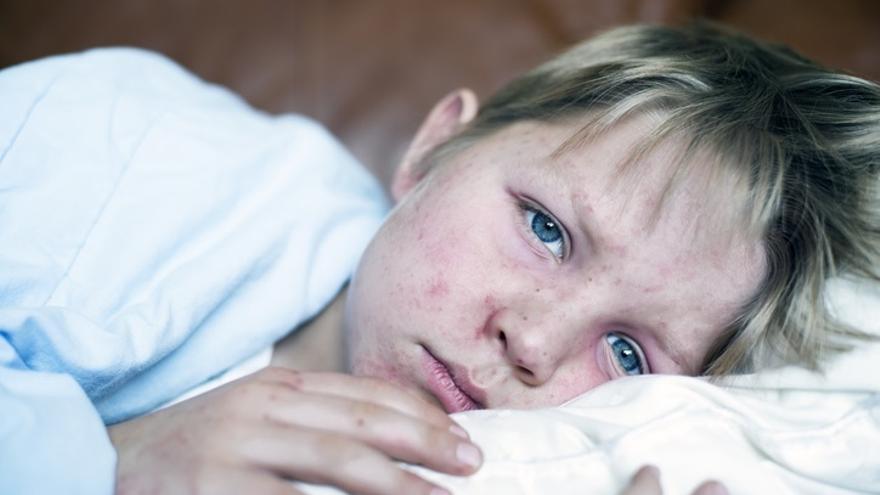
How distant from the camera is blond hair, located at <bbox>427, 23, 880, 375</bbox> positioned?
2.59ft

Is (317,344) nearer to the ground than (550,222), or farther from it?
nearer to the ground

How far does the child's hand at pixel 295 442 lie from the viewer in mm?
579

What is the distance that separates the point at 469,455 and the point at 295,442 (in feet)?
0.40

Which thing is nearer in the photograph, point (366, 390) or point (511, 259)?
point (366, 390)

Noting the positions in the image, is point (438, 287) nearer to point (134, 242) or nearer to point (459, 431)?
point (459, 431)

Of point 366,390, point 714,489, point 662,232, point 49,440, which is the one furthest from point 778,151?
point 49,440

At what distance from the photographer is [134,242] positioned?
838 millimetres

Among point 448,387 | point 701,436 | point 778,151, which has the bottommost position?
point 448,387

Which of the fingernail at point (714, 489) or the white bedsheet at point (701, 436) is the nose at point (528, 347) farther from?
the fingernail at point (714, 489)

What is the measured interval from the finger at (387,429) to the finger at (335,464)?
1 centimetres

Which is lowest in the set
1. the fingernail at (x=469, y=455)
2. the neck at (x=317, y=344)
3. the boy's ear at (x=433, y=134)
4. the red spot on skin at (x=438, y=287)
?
the neck at (x=317, y=344)

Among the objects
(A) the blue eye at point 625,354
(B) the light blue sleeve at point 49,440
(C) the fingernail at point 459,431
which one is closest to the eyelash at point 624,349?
(A) the blue eye at point 625,354

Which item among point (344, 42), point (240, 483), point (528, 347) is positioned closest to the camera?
point (240, 483)

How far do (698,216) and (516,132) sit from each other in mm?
231
